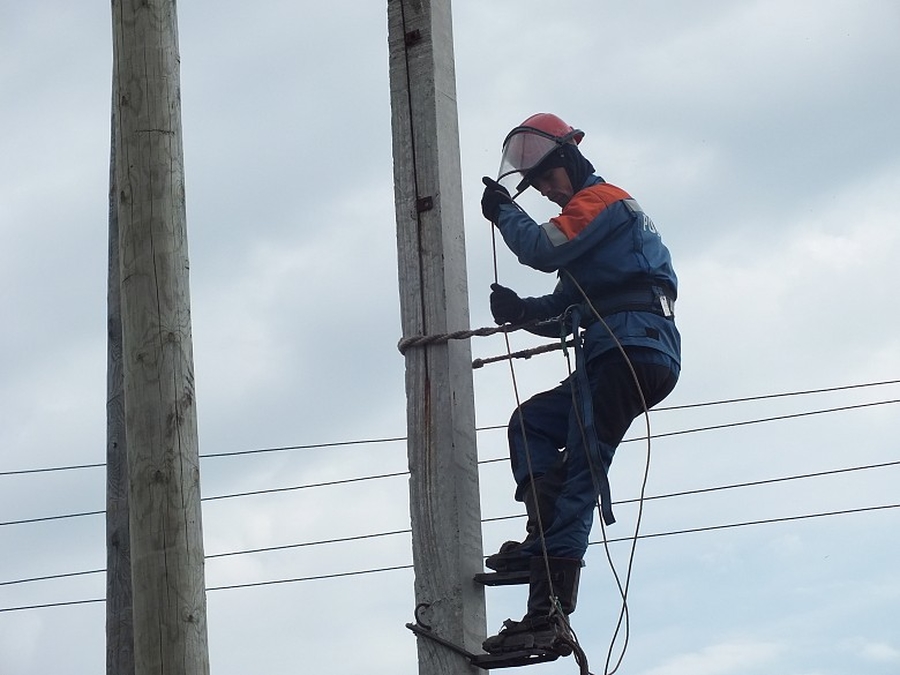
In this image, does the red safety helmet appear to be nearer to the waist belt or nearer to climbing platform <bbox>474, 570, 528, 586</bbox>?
the waist belt

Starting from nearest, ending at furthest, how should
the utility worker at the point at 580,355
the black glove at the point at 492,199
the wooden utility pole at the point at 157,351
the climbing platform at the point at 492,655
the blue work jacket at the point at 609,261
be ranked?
the wooden utility pole at the point at 157,351, the climbing platform at the point at 492,655, the utility worker at the point at 580,355, the blue work jacket at the point at 609,261, the black glove at the point at 492,199

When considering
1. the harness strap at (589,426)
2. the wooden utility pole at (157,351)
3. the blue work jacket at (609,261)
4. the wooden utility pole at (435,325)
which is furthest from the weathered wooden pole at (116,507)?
the harness strap at (589,426)

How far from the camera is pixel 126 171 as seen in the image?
4.39 m

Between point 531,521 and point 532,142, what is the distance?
133 cm

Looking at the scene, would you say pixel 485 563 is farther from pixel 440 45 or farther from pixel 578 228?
pixel 440 45

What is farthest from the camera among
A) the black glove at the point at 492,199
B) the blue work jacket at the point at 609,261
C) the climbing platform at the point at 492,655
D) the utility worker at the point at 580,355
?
the black glove at the point at 492,199

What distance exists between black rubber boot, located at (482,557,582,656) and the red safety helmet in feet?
4.46

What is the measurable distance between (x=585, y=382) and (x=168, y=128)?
153 centimetres

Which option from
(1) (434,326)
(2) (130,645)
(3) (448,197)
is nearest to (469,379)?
(1) (434,326)

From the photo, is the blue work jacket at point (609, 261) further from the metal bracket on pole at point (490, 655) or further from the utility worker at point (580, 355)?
the metal bracket on pole at point (490, 655)

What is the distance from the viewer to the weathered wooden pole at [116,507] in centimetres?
532

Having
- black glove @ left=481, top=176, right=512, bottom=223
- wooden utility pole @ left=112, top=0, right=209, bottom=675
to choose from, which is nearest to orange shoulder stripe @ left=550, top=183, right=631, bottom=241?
black glove @ left=481, top=176, right=512, bottom=223

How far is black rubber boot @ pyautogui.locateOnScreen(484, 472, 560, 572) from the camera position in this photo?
4824mm

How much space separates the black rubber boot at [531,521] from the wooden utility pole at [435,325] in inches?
7.4
